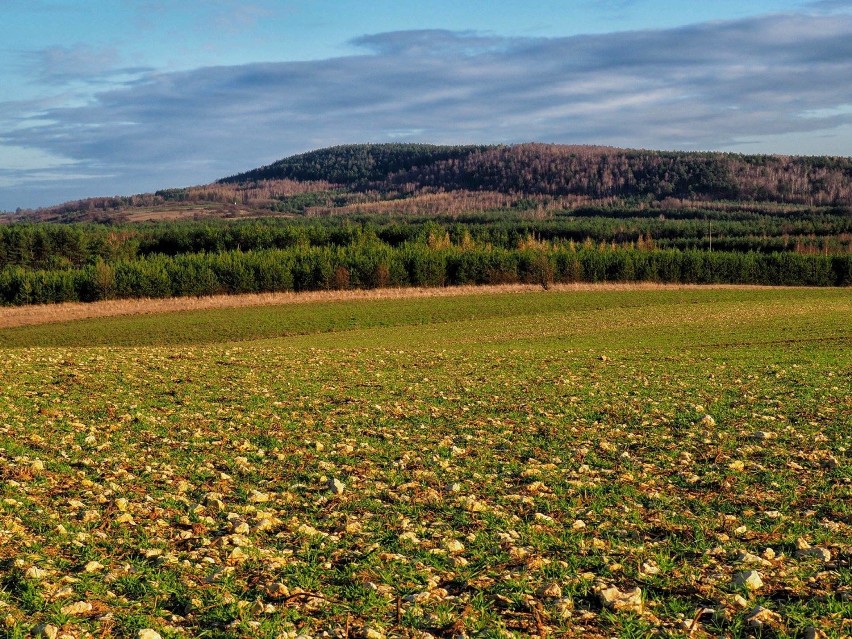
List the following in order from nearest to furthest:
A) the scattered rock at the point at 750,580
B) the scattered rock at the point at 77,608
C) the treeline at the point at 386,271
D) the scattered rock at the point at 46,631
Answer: the scattered rock at the point at 46,631 < the scattered rock at the point at 77,608 < the scattered rock at the point at 750,580 < the treeline at the point at 386,271

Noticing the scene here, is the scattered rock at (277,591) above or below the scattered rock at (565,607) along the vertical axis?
above

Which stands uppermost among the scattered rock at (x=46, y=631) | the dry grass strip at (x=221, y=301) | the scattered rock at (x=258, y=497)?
the scattered rock at (x=46, y=631)

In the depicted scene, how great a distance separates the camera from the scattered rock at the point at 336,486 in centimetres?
1131

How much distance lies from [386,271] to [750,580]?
8450 cm

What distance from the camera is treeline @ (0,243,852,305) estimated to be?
256 feet

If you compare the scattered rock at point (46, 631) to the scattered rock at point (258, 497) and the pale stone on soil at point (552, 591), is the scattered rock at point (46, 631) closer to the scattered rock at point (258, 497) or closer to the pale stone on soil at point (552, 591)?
the scattered rock at point (258, 497)

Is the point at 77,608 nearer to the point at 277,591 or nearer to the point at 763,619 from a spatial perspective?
the point at 277,591

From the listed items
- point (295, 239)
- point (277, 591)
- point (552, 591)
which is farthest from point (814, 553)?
point (295, 239)

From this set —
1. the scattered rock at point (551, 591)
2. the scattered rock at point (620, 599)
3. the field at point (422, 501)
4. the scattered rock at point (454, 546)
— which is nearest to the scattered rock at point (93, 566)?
the field at point (422, 501)

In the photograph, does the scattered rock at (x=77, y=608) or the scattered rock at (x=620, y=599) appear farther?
the scattered rock at (x=620, y=599)

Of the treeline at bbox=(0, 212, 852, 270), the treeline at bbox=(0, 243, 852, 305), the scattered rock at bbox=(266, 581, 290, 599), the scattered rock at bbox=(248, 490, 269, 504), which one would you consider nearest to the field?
the scattered rock at bbox=(266, 581, 290, 599)

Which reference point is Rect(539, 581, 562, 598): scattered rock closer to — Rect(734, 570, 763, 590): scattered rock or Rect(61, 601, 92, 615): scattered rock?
Rect(734, 570, 763, 590): scattered rock

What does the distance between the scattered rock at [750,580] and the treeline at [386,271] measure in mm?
77901

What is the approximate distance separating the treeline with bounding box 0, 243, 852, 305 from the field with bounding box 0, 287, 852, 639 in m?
57.2
